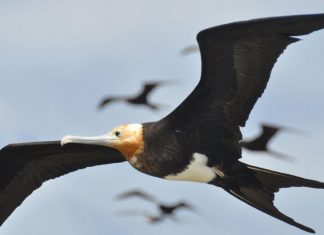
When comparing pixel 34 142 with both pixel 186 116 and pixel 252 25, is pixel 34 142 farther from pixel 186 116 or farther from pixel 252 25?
pixel 252 25

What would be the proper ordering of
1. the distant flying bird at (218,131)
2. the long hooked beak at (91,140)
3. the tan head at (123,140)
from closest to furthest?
1. the distant flying bird at (218,131)
2. the tan head at (123,140)
3. the long hooked beak at (91,140)

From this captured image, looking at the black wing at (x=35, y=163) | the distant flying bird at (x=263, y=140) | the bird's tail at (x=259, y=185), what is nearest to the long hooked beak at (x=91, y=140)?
the black wing at (x=35, y=163)

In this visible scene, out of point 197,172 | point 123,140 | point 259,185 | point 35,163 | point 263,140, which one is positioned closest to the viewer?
point 197,172

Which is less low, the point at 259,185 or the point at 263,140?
the point at 259,185

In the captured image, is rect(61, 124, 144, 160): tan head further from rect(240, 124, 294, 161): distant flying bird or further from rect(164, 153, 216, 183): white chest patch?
rect(240, 124, 294, 161): distant flying bird

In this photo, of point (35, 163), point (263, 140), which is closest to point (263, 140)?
point (263, 140)

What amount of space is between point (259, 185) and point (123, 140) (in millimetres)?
1062

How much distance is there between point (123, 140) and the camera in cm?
941

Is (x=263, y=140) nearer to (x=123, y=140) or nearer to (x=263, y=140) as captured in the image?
(x=263, y=140)

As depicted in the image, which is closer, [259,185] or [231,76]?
[231,76]

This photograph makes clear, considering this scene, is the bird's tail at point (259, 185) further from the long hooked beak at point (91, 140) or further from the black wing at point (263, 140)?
the black wing at point (263, 140)

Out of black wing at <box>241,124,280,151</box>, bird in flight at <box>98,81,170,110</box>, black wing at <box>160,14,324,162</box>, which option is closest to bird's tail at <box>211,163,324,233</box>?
black wing at <box>160,14,324,162</box>

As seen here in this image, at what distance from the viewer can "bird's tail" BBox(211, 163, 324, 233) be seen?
9.20 metres

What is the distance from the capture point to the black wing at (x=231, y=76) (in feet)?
28.5
